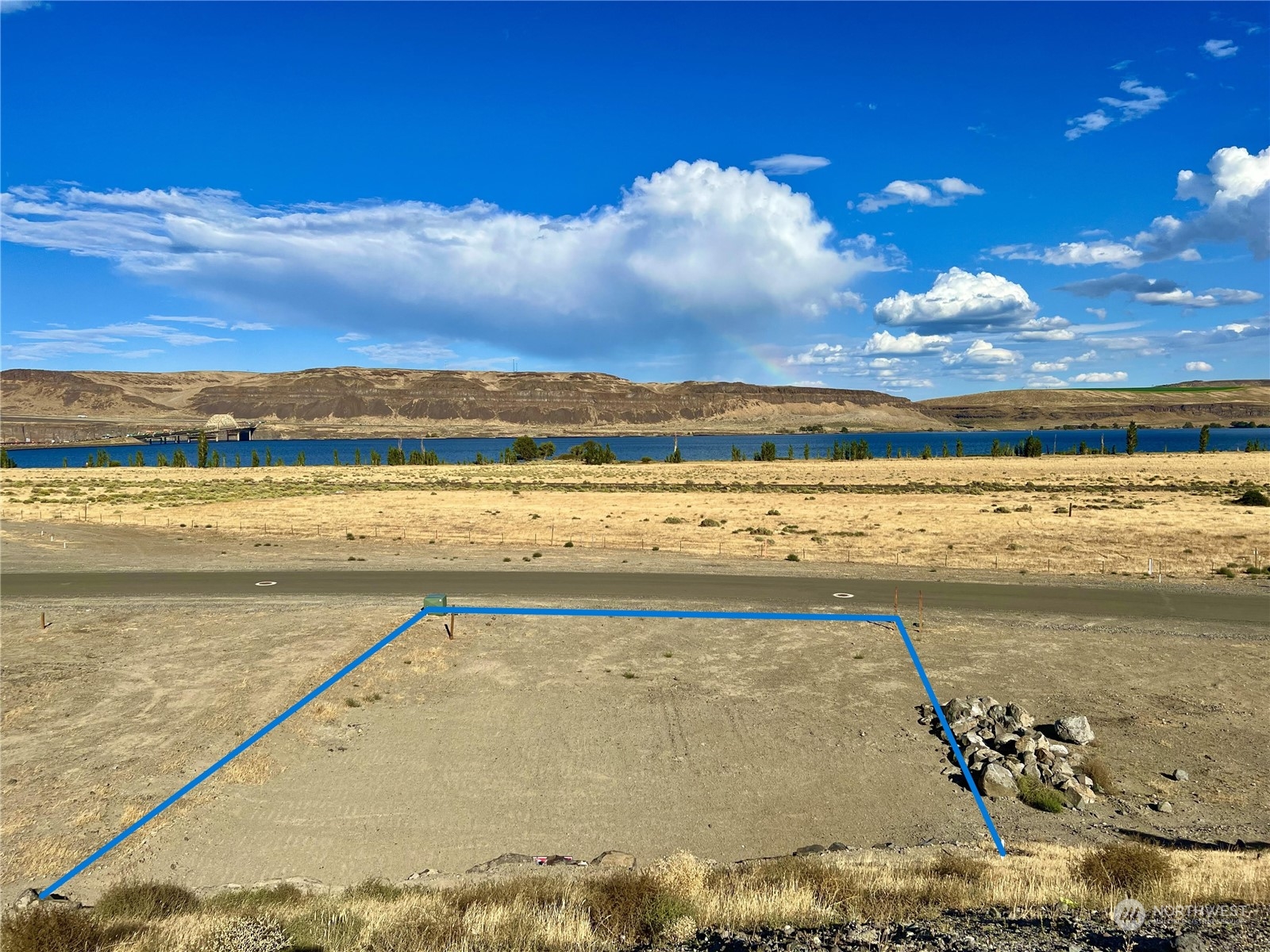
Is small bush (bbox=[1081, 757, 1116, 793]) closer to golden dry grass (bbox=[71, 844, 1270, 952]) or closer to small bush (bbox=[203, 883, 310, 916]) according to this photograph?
golden dry grass (bbox=[71, 844, 1270, 952])

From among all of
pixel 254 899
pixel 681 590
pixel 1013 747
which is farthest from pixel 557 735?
pixel 681 590

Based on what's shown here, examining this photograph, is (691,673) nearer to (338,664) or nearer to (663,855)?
(663,855)

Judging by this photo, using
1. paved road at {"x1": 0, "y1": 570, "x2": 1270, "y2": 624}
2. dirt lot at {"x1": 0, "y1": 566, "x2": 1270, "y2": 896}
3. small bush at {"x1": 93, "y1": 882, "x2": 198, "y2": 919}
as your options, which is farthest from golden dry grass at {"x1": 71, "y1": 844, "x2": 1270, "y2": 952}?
paved road at {"x1": 0, "y1": 570, "x2": 1270, "y2": 624}

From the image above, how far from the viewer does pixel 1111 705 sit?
18.6 m

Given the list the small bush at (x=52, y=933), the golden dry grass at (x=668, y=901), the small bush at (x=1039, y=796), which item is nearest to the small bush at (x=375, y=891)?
the golden dry grass at (x=668, y=901)

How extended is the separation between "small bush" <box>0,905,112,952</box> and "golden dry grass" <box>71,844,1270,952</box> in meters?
0.54

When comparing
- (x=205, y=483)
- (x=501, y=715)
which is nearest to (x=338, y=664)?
(x=501, y=715)

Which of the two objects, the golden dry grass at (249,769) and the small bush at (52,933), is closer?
the small bush at (52,933)

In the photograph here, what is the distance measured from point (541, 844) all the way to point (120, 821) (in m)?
7.40

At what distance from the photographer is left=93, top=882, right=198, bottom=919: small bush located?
Result: 1018cm

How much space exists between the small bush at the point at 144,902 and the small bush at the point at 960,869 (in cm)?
1063

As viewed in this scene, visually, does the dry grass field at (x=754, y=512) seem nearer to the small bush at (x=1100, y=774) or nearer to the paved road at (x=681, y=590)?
the paved road at (x=681, y=590)

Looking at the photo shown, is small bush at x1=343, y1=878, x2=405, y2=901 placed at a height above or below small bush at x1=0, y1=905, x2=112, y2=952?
below

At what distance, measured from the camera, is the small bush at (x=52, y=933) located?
9.13 meters
